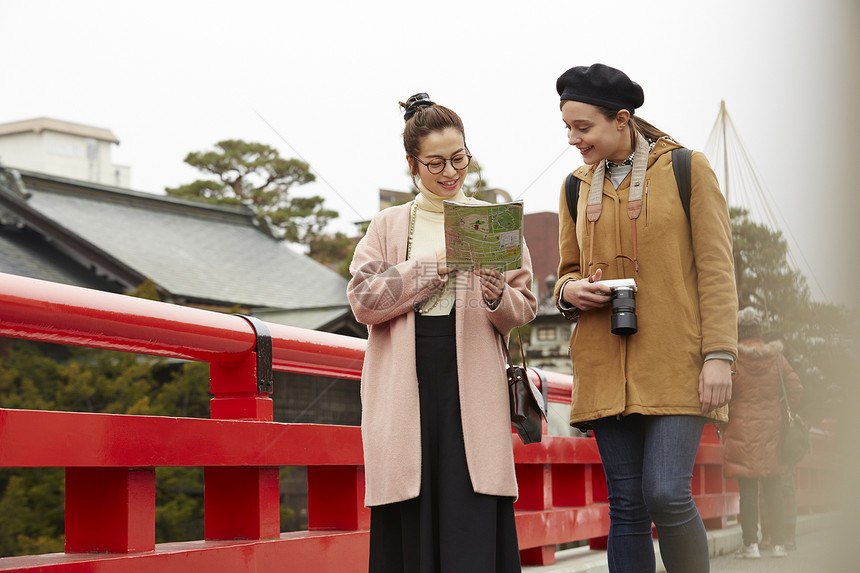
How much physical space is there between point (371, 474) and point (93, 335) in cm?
82

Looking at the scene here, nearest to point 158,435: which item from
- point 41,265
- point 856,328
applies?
point 856,328

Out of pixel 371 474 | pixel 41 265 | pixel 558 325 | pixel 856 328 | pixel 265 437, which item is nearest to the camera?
pixel 856 328

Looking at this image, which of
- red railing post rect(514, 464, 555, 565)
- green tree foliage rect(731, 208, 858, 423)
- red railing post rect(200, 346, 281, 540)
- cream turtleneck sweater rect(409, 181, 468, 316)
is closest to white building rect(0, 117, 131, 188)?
red railing post rect(514, 464, 555, 565)

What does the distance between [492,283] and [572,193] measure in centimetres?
63

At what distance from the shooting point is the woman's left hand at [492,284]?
7.39 ft

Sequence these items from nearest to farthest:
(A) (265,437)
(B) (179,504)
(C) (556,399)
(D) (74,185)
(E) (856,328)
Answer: (E) (856,328)
(A) (265,437)
(C) (556,399)
(B) (179,504)
(D) (74,185)

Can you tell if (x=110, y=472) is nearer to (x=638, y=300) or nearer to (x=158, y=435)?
(x=158, y=435)

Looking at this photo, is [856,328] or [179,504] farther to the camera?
[179,504]

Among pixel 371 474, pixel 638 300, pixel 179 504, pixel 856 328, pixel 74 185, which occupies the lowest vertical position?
pixel 179 504

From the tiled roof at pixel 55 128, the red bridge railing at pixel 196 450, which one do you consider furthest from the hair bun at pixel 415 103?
the tiled roof at pixel 55 128

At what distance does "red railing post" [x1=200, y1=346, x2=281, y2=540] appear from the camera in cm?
268

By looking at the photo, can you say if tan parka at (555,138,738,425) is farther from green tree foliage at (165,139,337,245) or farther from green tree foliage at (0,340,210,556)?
green tree foliage at (165,139,337,245)

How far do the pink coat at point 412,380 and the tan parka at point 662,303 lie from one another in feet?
0.98

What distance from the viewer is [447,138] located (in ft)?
7.91
